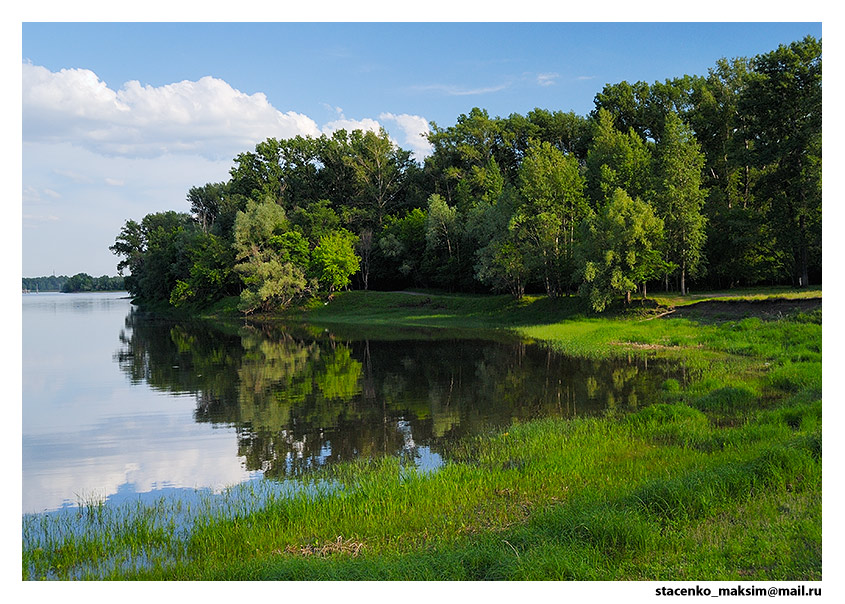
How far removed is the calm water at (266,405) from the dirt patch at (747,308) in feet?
37.0

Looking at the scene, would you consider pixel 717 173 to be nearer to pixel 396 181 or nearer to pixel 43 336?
pixel 396 181

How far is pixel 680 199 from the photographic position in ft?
144

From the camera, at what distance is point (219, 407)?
20.5 meters

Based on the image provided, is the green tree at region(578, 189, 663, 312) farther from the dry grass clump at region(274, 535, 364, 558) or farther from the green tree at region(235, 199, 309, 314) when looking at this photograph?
the green tree at region(235, 199, 309, 314)

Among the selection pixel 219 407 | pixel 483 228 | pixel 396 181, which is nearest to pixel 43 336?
pixel 219 407

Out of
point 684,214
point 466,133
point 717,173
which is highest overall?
point 466,133

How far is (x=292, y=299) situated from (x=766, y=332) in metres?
56.3

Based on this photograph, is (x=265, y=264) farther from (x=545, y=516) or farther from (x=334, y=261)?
(x=545, y=516)

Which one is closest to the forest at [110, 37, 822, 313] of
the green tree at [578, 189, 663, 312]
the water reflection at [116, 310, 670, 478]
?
the green tree at [578, 189, 663, 312]

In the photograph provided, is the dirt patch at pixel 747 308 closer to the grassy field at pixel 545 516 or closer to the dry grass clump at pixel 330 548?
the grassy field at pixel 545 516

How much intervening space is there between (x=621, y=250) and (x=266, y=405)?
28429mm

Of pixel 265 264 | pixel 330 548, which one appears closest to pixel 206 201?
pixel 265 264

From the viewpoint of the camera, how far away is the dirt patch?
31544 mm

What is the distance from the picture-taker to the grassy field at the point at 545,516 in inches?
277
